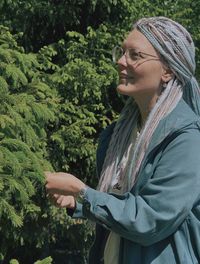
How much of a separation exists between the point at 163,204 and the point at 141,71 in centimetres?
44

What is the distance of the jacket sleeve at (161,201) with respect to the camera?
1.55 meters

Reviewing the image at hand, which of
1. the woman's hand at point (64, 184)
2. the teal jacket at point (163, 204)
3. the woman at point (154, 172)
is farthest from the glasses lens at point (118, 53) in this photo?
the woman's hand at point (64, 184)

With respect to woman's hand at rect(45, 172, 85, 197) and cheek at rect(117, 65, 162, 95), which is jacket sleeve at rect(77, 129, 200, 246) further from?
cheek at rect(117, 65, 162, 95)

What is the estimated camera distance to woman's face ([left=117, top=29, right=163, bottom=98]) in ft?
5.62

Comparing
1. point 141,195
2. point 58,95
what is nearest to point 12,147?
point 58,95

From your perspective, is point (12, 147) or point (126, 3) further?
point (126, 3)

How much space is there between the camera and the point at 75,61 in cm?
554

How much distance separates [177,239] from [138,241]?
12 centimetres

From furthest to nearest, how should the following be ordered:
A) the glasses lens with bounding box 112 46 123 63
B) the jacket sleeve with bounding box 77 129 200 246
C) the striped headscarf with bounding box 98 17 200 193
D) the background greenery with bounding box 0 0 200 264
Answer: the background greenery with bounding box 0 0 200 264 → the glasses lens with bounding box 112 46 123 63 → the striped headscarf with bounding box 98 17 200 193 → the jacket sleeve with bounding box 77 129 200 246

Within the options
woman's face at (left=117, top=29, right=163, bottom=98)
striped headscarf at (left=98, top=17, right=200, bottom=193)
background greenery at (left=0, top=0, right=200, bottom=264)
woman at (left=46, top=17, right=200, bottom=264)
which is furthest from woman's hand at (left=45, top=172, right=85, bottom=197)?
background greenery at (left=0, top=0, right=200, bottom=264)

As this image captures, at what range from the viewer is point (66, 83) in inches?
218

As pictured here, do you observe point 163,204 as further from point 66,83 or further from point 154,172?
point 66,83

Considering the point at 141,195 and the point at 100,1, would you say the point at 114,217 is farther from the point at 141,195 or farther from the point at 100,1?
the point at 100,1

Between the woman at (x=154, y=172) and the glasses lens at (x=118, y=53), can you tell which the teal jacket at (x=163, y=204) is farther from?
the glasses lens at (x=118, y=53)
